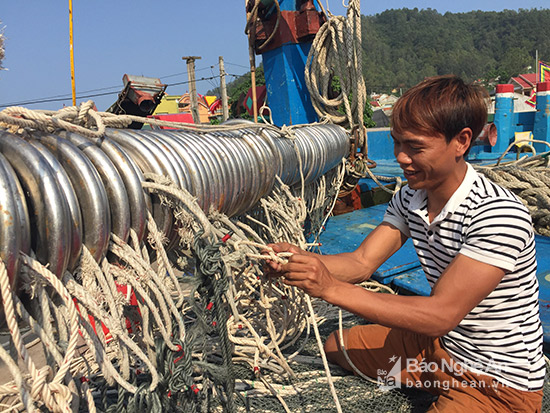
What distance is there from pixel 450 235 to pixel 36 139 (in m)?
1.19

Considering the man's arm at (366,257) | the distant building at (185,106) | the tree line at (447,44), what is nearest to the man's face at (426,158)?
the man's arm at (366,257)

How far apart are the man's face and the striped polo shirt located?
92mm

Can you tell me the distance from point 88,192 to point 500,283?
46.4 inches

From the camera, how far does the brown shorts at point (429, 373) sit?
49.0 inches

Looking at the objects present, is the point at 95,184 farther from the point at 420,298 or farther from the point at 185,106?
the point at 185,106

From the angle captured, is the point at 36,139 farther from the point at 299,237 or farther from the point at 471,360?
the point at 471,360

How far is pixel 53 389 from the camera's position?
73cm

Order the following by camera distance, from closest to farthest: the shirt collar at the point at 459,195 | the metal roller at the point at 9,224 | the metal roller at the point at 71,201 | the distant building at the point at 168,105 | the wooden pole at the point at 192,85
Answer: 1. the metal roller at the point at 9,224
2. the metal roller at the point at 71,201
3. the shirt collar at the point at 459,195
4. the wooden pole at the point at 192,85
5. the distant building at the point at 168,105

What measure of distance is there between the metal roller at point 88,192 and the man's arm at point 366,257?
2.68 ft

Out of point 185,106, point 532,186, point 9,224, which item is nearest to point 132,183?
point 9,224

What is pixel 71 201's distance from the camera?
0.88m

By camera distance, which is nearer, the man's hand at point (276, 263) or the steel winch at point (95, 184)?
the steel winch at point (95, 184)

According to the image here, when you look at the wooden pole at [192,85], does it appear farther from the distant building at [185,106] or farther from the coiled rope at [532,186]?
the distant building at [185,106]

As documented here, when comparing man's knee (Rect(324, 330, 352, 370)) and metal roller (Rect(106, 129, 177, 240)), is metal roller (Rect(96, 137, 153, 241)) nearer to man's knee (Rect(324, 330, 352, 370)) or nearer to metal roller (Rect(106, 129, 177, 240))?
metal roller (Rect(106, 129, 177, 240))
